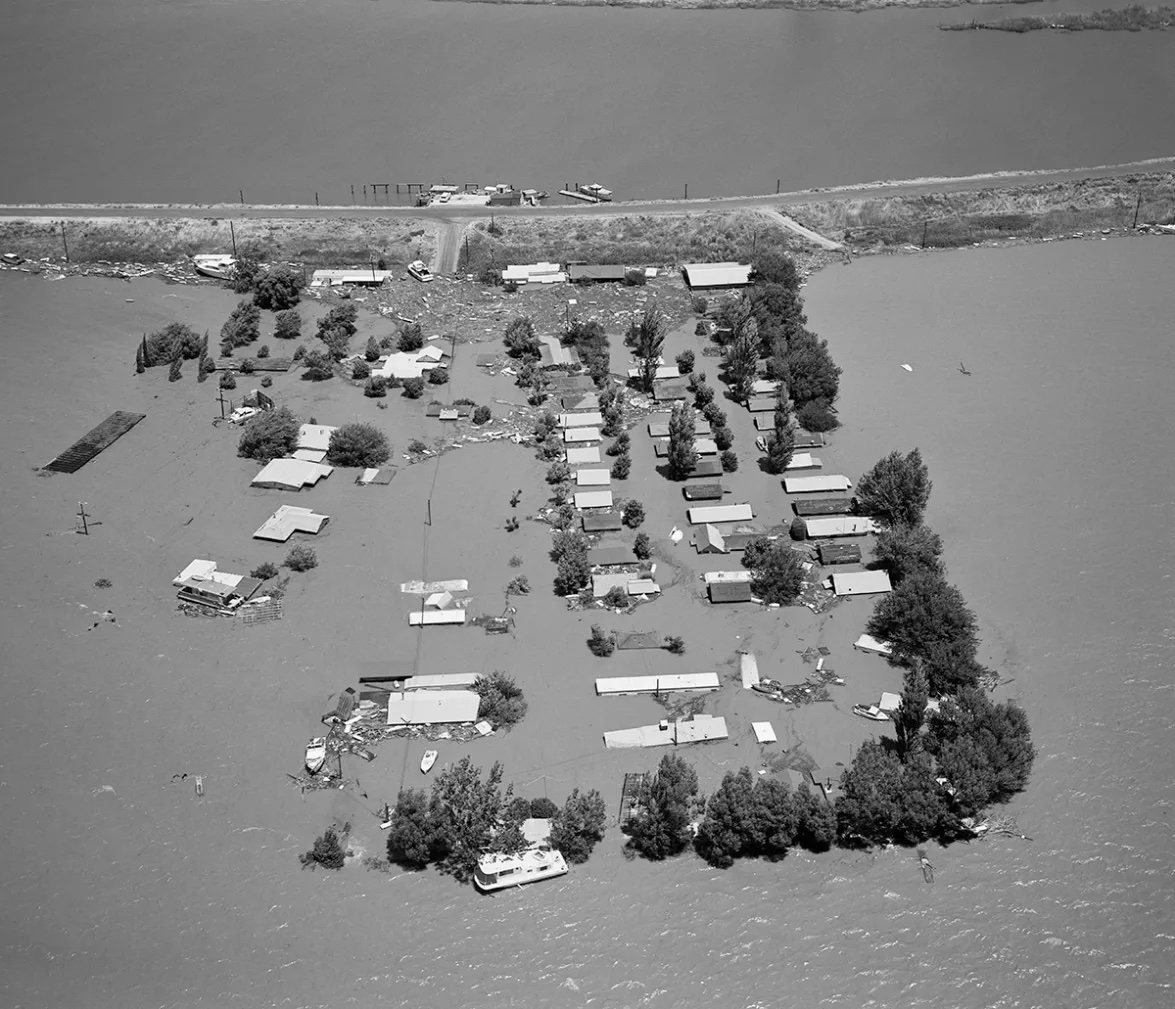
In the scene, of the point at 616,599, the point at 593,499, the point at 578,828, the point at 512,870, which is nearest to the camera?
the point at 512,870

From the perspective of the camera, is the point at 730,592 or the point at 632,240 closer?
the point at 730,592

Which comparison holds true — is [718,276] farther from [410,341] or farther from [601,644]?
[601,644]

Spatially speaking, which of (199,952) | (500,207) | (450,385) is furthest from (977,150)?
(199,952)

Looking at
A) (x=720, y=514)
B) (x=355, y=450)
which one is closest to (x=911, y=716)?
(x=720, y=514)

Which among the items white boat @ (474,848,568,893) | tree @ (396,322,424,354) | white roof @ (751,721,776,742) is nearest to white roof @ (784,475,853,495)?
white roof @ (751,721,776,742)

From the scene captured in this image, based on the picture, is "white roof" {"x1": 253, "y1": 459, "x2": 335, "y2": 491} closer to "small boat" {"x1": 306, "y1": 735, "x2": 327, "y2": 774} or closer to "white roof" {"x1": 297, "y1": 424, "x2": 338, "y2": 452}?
"white roof" {"x1": 297, "y1": 424, "x2": 338, "y2": 452}

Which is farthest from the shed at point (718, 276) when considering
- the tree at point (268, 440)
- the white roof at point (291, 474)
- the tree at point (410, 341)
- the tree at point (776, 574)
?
the tree at point (776, 574)
